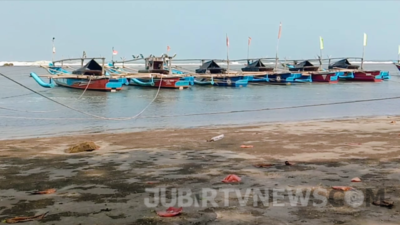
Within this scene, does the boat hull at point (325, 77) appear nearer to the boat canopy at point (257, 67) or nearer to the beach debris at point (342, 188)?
the boat canopy at point (257, 67)

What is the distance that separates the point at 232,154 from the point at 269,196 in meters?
3.08

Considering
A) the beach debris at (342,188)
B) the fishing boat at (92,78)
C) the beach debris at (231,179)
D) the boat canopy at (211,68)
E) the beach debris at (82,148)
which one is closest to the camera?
the beach debris at (342,188)

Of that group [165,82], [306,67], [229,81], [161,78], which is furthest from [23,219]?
[306,67]

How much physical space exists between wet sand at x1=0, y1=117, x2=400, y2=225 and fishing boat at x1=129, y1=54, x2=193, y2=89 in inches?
1010

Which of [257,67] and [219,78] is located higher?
[257,67]

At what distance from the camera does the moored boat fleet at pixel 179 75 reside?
3459cm

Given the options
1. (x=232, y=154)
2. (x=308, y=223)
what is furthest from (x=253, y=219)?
(x=232, y=154)

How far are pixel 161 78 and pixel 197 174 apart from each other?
1186 inches

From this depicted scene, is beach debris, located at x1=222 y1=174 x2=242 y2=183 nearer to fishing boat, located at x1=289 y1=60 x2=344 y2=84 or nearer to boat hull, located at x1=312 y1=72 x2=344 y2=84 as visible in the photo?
fishing boat, located at x1=289 y1=60 x2=344 y2=84

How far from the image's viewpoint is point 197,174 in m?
6.46

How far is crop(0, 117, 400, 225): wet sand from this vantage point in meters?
4.54

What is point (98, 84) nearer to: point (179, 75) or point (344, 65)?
point (179, 75)

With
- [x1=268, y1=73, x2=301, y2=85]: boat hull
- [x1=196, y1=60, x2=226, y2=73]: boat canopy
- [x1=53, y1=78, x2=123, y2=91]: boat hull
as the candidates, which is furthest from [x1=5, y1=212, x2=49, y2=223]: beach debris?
[x1=268, y1=73, x2=301, y2=85]: boat hull

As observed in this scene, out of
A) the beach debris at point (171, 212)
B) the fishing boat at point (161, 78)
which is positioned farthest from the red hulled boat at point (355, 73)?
the beach debris at point (171, 212)
